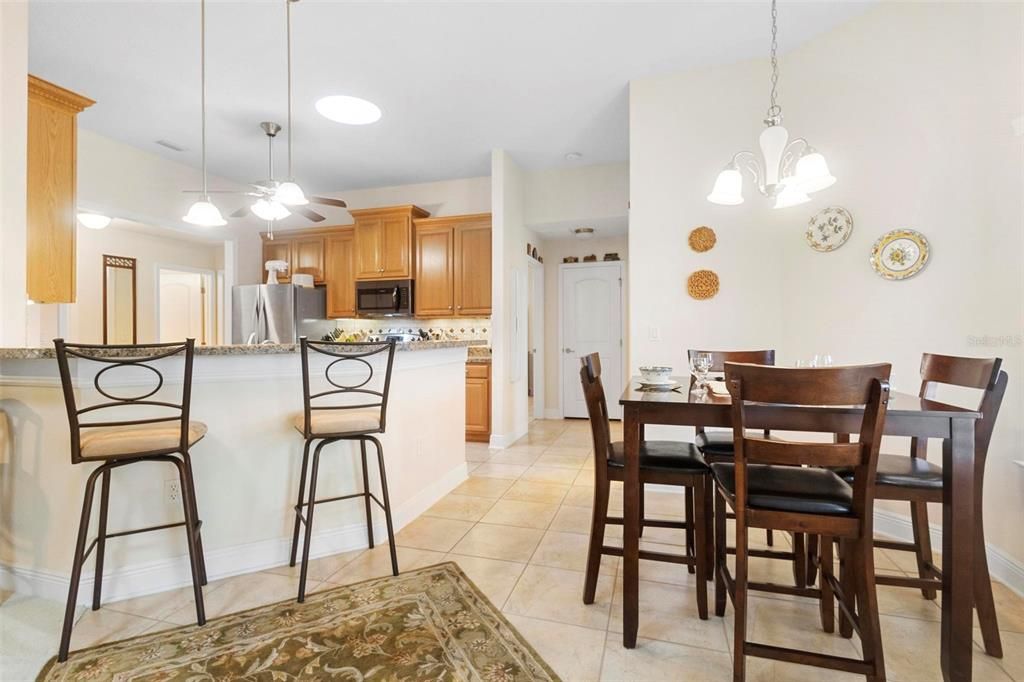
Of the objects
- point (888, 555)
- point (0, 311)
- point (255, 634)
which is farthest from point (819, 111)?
point (0, 311)

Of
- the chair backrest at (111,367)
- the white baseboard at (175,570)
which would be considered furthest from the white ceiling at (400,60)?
the white baseboard at (175,570)

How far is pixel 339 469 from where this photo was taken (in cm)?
237

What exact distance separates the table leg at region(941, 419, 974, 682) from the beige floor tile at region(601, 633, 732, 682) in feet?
2.14

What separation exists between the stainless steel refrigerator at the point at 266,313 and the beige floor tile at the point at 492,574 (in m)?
3.75

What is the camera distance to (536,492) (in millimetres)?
3260

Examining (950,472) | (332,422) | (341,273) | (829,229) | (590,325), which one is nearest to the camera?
(950,472)

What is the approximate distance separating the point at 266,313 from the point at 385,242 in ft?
5.01

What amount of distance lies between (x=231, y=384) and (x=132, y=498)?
1.97 ft

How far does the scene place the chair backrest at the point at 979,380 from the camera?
148 centimetres

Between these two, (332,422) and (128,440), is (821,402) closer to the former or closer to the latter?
(332,422)

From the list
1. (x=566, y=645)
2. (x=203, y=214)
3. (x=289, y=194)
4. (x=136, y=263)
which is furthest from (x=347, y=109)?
(x=136, y=263)

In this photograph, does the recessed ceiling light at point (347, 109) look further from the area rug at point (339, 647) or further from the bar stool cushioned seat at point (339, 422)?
the area rug at point (339, 647)

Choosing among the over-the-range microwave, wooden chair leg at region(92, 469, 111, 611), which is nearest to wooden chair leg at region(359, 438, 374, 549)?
wooden chair leg at region(92, 469, 111, 611)

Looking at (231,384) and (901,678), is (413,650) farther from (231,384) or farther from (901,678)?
(901,678)
